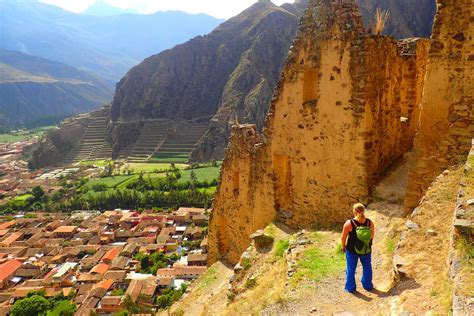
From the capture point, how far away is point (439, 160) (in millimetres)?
7340

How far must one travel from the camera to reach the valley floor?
16.7 ft

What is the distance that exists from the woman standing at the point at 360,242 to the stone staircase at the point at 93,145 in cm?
11909

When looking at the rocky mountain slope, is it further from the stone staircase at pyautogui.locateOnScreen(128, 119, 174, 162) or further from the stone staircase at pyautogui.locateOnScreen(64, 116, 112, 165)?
the stone staircase at pyautogui.locateOnScreen(128, 119, 174, 162)

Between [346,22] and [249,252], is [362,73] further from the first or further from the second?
[249,252]

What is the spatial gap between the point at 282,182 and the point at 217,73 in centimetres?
13895

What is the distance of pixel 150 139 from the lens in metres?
120

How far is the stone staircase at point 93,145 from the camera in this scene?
119 m

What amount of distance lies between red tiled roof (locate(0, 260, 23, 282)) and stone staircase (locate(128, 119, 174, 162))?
201 feet

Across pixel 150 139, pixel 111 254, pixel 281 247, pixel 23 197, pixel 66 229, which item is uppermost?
pixel 281 247

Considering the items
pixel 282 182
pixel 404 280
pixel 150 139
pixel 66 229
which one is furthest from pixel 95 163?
pixel 404 280

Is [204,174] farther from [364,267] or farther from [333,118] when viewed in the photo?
[364,267]

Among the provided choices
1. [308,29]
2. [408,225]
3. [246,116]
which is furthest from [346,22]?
[246,116]

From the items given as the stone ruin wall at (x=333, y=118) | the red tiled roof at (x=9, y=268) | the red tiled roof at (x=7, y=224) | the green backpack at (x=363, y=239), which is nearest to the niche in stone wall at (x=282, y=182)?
the stone ruin wall at (x=333, y=118)

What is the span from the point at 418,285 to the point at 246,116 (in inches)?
4093
